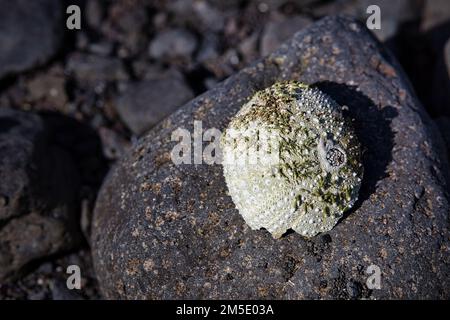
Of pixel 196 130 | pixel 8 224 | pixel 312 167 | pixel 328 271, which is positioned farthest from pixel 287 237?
pixel 8 224

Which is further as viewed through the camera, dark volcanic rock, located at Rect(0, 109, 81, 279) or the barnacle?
dark volcanic rock, located at Rect(0, 109, 81, 279)

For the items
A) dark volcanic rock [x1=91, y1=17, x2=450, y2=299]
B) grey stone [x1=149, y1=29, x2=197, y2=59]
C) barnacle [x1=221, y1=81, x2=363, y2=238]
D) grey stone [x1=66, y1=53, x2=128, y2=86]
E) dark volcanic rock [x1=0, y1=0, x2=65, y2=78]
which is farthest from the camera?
grey stone [x1=149, y1=29, x2=197, y2=59]

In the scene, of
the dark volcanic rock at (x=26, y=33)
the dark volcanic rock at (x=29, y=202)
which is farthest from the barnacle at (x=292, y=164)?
the dark volcanic rock at (x=26, y=33)

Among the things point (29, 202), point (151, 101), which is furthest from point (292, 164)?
point (151, 101)

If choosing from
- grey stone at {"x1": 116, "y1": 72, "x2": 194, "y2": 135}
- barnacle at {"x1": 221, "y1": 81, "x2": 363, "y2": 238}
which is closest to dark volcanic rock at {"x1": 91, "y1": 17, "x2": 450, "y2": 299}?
barnacle at {"x1": 221, "y1": 81, "x2": 363, "y2": 238}

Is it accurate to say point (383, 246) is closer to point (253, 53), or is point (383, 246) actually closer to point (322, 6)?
point (253, 53)

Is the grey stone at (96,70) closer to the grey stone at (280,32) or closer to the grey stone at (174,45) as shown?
the grey stone at (174,45)

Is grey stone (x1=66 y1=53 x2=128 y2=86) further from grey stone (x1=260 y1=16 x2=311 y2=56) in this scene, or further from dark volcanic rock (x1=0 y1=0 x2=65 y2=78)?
grey stone (x1=260 y1=16 x2=311 y2=56)
